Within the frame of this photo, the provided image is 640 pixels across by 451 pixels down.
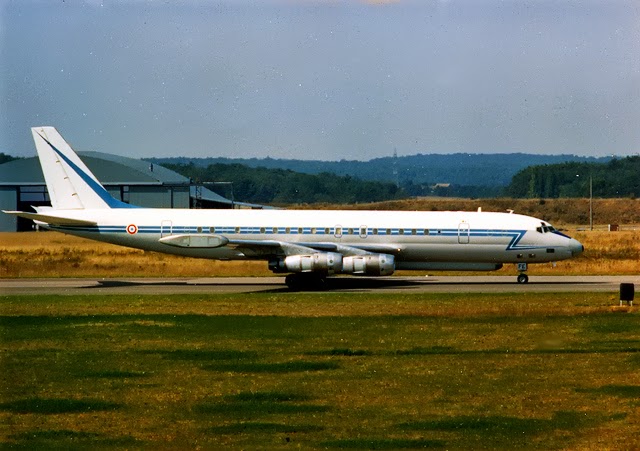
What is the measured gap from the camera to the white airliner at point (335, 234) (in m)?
45.8

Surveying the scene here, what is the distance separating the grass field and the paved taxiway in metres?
7.27

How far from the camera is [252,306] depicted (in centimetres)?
3666

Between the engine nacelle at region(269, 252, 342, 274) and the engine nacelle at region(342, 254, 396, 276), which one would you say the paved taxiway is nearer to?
the engine nacelle at region(342, 254, 396, 276)

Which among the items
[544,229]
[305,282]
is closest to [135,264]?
[305,282]

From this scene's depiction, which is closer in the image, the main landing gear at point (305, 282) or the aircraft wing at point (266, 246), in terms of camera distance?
the aircraft wing at point (266, 246)

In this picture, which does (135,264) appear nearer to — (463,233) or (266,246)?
(266,246)

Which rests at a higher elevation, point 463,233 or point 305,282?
point 463,233

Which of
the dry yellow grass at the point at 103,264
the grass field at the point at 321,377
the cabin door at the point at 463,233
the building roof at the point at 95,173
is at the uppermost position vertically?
the building roof at the point at 95,173

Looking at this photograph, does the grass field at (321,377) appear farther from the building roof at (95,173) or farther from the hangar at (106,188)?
the building roof at (95,173)

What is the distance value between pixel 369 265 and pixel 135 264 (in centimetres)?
1836

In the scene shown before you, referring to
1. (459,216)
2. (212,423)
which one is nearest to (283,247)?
(459,216)

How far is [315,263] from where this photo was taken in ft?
144

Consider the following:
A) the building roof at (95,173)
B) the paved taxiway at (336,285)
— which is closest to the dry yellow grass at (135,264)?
the paved taxiway at (336,285)

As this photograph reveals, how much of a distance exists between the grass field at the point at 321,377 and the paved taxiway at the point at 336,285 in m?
7.27
